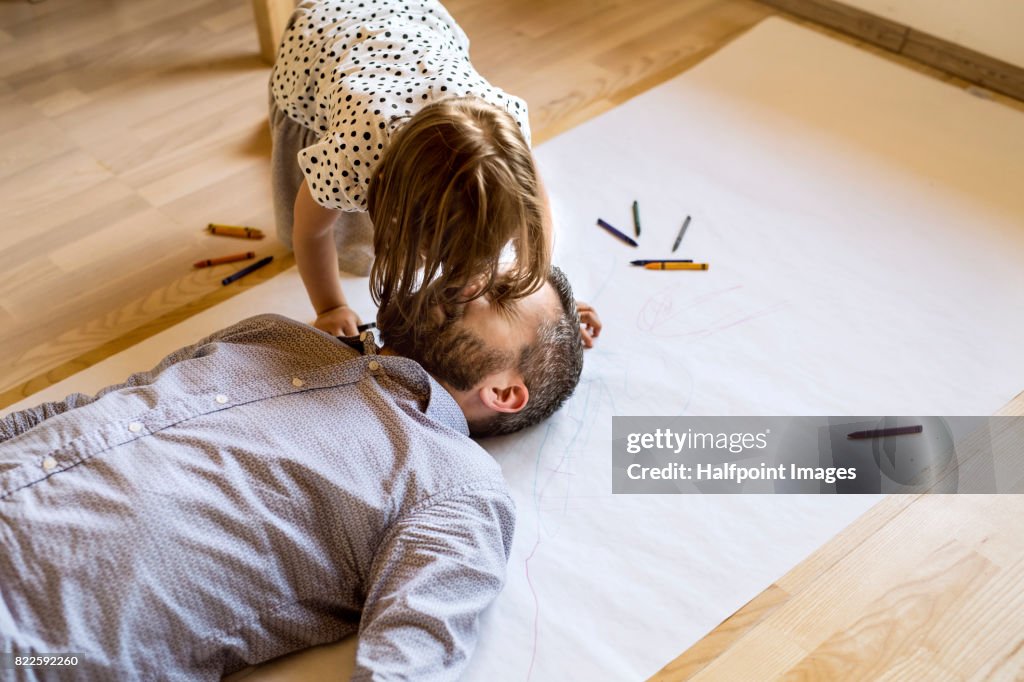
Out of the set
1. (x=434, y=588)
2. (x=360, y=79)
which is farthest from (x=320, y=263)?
(x=434, y=588)

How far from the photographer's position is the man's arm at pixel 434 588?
0.78 m

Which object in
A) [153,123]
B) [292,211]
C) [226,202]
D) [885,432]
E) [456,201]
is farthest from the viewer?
[153,123]

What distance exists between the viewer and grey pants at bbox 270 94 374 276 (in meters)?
1.23

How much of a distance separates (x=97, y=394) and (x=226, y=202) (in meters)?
0.48

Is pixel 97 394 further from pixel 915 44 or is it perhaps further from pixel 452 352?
pixel 915 44

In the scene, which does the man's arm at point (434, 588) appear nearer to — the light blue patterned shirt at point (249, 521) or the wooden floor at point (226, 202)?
the light blue patterned shirt at point (249, 521)

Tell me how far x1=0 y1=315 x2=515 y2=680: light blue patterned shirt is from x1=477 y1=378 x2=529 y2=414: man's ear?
5 cm

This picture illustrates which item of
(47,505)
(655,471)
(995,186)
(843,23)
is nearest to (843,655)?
(655,471)

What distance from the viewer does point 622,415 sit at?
1.09 m

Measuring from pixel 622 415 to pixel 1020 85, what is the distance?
1043 millimetres

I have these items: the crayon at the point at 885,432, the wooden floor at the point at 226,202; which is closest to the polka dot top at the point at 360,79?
the wooden floor at the point at 226,202

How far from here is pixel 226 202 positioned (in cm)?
138

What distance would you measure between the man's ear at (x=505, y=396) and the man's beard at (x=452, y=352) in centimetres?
2

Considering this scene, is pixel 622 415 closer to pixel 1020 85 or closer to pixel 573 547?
pixel 573 547
